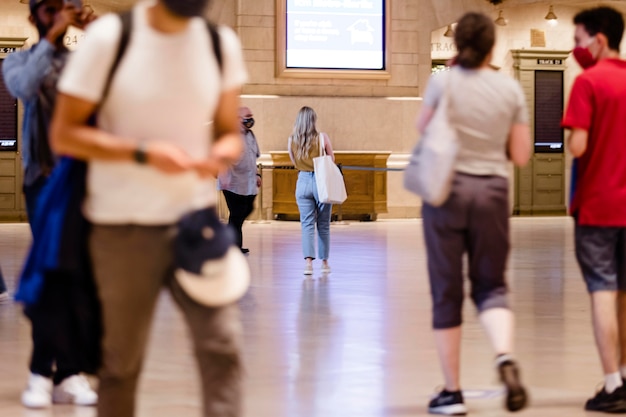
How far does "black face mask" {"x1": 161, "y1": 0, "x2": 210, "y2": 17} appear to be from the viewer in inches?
110

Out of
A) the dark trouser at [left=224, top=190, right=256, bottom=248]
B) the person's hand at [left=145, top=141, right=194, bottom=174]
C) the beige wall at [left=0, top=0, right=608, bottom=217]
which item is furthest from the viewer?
the beige wall at [left=0, top=0, right=608, bottom=217]

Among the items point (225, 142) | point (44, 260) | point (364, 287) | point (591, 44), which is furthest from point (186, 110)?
point (364, 287)

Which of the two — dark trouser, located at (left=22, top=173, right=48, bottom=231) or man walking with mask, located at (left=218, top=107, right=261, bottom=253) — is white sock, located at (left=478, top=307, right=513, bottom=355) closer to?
dark trouser, located at (left=22, top=173, right=48, bottom=231)

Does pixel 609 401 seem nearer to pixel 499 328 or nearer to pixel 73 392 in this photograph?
pixel 499 328

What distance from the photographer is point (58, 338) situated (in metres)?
3.07

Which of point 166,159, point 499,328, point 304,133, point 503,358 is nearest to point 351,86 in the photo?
point 304,133

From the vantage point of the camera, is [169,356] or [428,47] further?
[428,47]

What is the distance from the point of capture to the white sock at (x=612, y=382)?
4664 millimetres

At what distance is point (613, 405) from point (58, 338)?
248 centimetres

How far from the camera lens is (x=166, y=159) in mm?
2781

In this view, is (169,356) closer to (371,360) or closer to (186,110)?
(371,360)

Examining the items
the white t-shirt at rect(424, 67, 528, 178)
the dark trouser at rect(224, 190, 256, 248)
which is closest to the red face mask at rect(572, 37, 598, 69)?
the white t-shirt at rect(424, 67, 528, 178)

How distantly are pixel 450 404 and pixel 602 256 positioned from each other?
860mm

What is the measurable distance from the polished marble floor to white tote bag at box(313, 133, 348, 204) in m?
0.71
